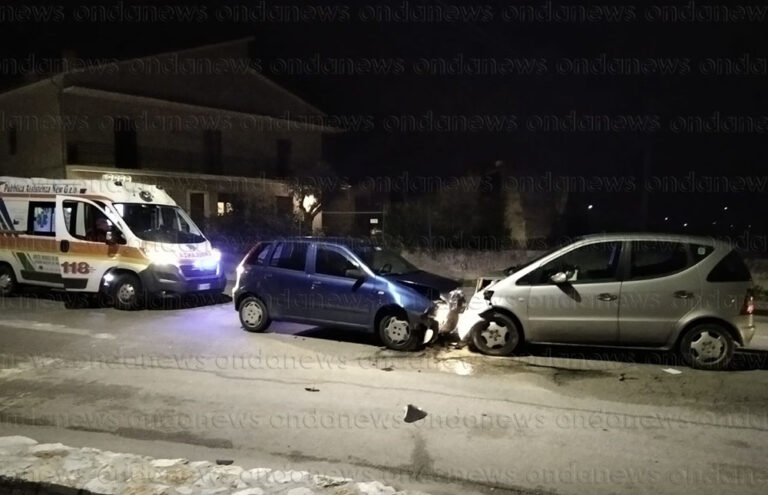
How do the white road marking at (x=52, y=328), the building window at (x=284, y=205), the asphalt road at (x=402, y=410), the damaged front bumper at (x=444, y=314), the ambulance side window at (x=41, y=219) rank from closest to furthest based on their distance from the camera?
the asphalt road at (x=402, y=410) → the damaged front bumper at (x=444, y=314) → the white road marking at (x=52, y=328) → the ambulance side window at (x=41, y=219) → the building window at (x=284, y=205)

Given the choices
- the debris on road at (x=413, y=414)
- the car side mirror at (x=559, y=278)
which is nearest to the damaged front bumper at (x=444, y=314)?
the car side mirror at (x=559, y=278)

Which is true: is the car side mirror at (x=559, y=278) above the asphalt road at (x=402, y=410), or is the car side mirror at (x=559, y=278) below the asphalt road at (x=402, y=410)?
above

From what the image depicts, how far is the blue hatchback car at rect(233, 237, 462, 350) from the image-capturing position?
8562 millimetres

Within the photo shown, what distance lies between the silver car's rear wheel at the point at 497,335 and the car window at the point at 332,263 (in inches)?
80.2

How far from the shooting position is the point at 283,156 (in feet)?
101

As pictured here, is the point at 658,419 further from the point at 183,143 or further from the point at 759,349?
the point at 183,143

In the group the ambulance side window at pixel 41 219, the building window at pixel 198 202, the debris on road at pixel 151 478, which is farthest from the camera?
the building window at pixel 198 202

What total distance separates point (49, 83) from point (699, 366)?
77.7 feet

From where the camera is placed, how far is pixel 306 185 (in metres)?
24.1

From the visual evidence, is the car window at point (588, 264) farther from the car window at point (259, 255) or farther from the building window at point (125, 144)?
the building window at point (125, 144)

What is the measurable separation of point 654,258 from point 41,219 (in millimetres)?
11510

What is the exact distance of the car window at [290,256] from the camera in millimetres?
9414

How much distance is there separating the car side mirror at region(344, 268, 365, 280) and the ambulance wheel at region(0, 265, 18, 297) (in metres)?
8.55

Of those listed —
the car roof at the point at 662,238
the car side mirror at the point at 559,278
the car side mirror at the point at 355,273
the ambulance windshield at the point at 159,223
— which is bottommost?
the car side mirror at the point at 559,278
